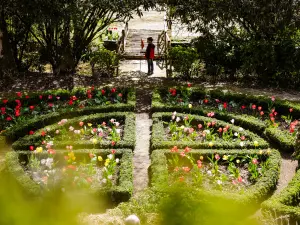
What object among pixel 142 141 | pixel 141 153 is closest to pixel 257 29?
Result: pixel 142 141

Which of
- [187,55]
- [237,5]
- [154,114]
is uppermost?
[237,5]

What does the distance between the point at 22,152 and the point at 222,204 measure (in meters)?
7.75

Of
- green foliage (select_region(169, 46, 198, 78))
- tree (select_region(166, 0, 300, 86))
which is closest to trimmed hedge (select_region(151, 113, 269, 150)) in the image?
tree (select_region(166, 0, 300, 86))

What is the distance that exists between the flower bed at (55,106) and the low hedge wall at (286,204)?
541cm

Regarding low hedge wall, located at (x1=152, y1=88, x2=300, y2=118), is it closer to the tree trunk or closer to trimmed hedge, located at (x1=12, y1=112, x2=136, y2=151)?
trimmed hedge, located at (x1=12, y1=112, x2=136, y2=151)

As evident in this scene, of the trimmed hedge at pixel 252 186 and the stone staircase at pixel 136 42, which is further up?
the stone staircase at pixel 136 42

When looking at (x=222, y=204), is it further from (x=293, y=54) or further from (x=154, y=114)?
(x=293, y=54)

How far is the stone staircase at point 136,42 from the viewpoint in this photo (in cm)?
1865

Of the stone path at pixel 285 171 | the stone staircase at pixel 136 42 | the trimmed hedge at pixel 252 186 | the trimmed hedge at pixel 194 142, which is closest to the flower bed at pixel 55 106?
the trimmed hedge at pixel 194 142

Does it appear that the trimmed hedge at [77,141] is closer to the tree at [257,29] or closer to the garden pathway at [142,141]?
the garden pathway at [142,141]

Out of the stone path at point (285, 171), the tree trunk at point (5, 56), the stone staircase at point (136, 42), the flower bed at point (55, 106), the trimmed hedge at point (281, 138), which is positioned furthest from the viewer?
the stone staircase at point (136, 42)

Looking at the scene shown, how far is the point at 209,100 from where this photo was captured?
38.8 ft

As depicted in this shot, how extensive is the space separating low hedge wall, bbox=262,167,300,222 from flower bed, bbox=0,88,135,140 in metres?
5.41

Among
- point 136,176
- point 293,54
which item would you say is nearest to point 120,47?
point 293,54
